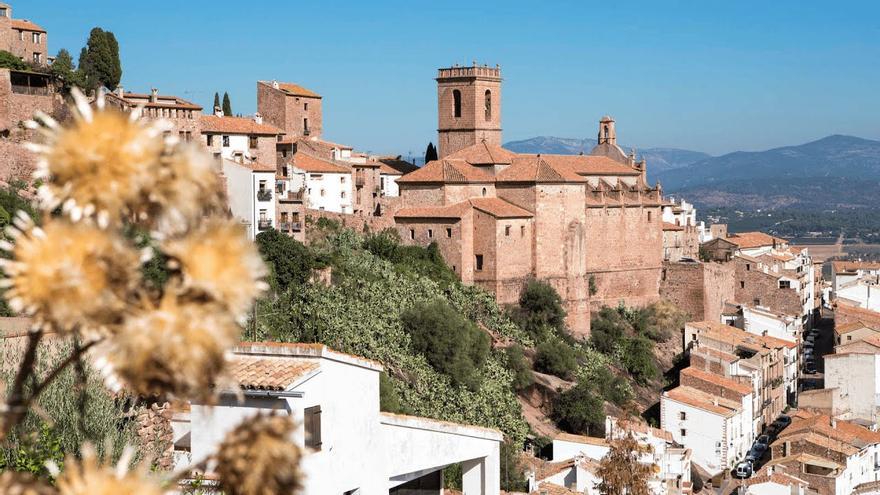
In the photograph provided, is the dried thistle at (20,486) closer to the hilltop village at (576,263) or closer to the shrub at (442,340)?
the hilltop village at (576,263)

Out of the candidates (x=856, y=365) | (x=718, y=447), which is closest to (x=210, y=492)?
(x=718, y=447)

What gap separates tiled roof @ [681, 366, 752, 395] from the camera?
46500mm

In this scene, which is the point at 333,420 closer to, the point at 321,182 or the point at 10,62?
the point at 10,62

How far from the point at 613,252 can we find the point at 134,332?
2103 inches

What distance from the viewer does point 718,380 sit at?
156 feet

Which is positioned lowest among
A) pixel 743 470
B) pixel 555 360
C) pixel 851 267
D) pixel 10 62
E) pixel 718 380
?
pixel 743 470

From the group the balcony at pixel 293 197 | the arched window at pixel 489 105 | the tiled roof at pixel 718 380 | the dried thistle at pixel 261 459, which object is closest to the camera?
the dried thistle at pixel 261 459

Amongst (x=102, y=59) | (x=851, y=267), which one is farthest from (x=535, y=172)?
(x=851, y=267)

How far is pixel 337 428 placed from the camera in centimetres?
A: 1162

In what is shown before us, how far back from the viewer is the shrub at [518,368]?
4394cm

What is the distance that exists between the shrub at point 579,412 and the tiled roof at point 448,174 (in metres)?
9.66

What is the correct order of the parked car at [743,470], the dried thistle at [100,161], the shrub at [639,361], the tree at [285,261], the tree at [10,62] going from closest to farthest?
the dried thistle at [100,161] → the tree at [285,261] → the tree at [10,62] → the parked car at [743,470] → the shrub at [639,361]

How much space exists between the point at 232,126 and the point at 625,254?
19.5 m

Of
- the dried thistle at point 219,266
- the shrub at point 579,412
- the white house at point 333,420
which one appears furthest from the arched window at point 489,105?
the dried thistle at point 219,266
